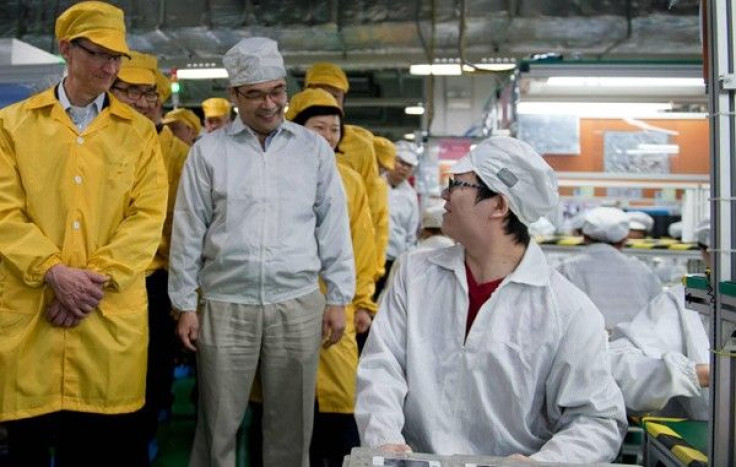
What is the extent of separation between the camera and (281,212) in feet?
8.86

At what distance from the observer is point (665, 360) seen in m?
2.03

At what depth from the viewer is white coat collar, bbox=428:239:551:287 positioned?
5.65 ft

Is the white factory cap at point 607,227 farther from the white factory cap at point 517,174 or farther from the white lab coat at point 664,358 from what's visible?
the white factory cap at point 517,174

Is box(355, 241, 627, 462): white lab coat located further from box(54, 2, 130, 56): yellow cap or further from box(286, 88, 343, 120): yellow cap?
box(286, 88, 343, 120): yellow cap

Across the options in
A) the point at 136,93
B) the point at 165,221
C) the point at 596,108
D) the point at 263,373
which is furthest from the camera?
the point at 596,108

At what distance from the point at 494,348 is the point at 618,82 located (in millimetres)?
3073

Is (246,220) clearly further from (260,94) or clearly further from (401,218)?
(401,218)

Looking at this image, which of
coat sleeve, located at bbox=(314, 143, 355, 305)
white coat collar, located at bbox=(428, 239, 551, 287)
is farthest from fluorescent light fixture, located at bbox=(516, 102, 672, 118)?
white coat collar, located at bbox=(428, 239, 551, 287)

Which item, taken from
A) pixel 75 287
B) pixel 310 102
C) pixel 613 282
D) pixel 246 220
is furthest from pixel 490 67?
pixel 75 287

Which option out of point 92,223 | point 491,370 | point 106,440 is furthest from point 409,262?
point 106,440

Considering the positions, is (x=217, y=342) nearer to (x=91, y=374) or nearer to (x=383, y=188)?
(x=91, y=374)

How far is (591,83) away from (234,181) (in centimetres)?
252

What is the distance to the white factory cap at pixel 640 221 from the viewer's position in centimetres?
545

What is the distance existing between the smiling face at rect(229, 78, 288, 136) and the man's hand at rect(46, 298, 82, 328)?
950mm
